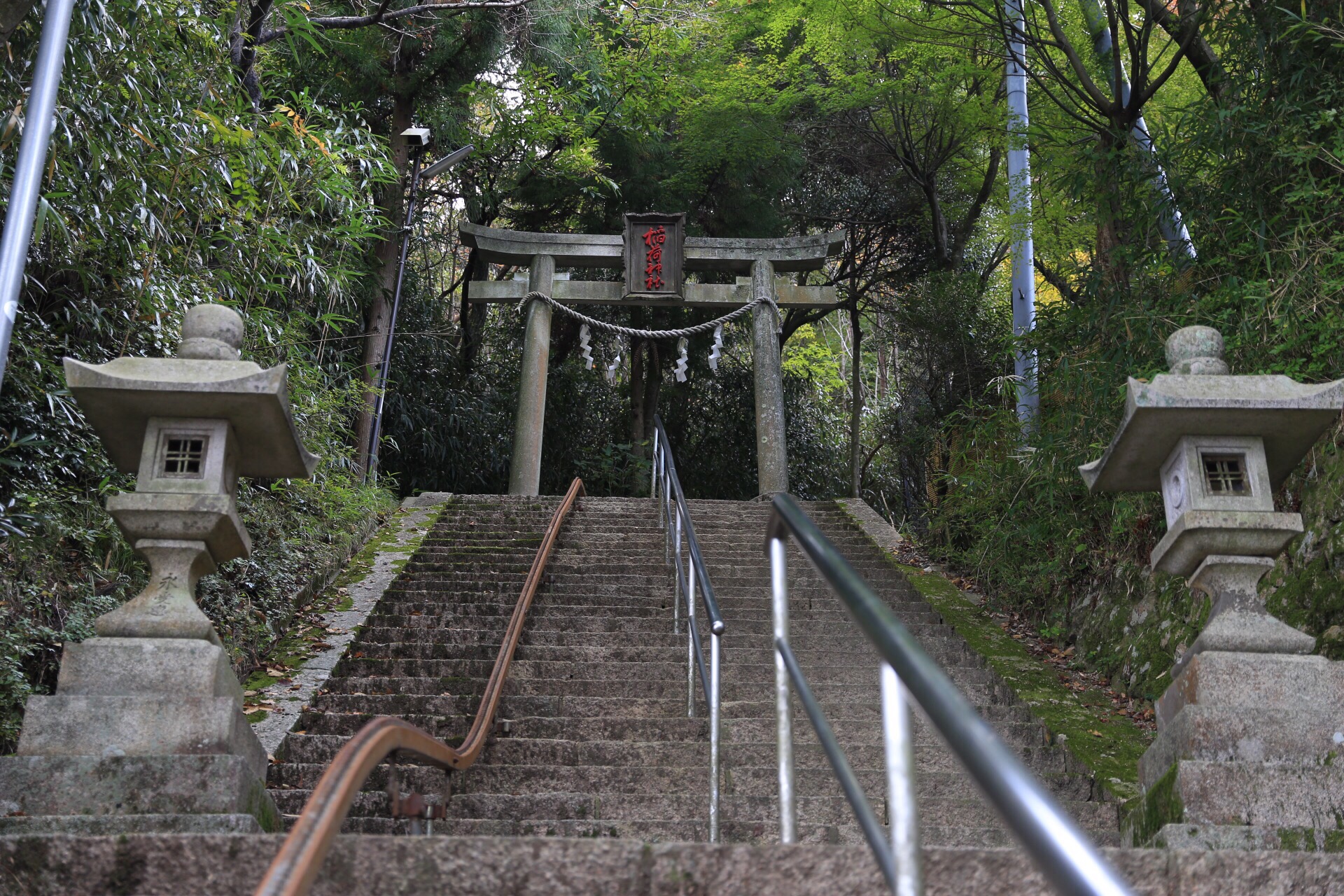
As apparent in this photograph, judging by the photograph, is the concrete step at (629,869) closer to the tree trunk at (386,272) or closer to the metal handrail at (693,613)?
the metal handrail at (693,613)

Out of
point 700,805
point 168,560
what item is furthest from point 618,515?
point 168,560

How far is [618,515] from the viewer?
32.2 ft

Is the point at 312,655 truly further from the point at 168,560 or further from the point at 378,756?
the point at 378,756

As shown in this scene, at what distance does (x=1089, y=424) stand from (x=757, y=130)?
8.98m

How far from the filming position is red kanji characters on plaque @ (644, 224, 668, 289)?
12.0 meters

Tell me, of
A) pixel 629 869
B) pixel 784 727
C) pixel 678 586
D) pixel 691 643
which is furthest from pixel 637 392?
pixel 629 869

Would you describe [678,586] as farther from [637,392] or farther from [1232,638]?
[637,392]

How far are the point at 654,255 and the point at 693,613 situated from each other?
760 centimetres

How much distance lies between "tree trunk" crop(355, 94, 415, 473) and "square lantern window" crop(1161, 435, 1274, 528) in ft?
29.1

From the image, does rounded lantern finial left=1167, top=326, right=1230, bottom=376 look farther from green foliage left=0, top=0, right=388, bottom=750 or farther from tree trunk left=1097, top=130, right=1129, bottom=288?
green foliage left=0, top=0, right=388, bottom=750

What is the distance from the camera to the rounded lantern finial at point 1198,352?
3.57 metres

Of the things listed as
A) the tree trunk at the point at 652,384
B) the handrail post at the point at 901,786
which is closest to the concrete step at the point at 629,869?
the handrail post at the point at 901,786

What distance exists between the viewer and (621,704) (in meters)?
5.32

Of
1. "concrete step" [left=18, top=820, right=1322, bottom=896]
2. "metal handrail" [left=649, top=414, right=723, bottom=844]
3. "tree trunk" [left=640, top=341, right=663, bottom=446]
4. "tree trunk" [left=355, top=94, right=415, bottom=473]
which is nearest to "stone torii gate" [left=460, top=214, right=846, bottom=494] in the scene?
"tree trunk" [left=355, top=94, right=415, bottom=473]
